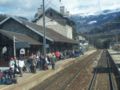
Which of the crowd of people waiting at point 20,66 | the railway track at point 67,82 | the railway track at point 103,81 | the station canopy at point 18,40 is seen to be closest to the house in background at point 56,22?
the station canopy at point 18,40

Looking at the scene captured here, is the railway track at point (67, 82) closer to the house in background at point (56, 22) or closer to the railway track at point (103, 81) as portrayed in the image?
the railway track at point (103, 81)

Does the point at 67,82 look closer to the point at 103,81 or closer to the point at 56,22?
the point at 103,81

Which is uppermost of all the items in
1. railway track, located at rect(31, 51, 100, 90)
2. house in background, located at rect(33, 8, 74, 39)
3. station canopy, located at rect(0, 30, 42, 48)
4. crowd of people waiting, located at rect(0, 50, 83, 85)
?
house in background, located at rect(33, 8, 74, 39)

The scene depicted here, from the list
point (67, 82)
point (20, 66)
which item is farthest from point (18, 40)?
point (67, 82)

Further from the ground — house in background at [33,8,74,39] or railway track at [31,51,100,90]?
house in background at [33,8,74,39]

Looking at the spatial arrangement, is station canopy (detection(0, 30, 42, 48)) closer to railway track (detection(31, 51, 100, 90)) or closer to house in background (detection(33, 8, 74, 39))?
railway track (detection(31, 51, 100, 90))

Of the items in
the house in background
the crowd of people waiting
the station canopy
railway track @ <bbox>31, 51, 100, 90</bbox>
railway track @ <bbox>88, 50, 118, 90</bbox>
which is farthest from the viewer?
the house in background

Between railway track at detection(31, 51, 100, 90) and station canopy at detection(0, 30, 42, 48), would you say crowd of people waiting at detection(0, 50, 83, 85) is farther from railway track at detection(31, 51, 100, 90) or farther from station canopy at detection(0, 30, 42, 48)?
railway track at detection(31, 51, 100, 90)

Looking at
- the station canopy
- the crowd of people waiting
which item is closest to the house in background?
the station canopy

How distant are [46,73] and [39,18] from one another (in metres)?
52.3

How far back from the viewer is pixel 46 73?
35781 millimetres

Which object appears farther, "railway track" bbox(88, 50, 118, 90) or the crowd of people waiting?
"railway track" bbox(88, 50, 118, 90)

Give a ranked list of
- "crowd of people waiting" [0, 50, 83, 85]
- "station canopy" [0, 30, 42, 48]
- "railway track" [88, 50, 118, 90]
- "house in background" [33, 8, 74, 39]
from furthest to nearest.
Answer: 1. "house in background" [33, 8, 74, 39]
2. "station canopy" [0, 30, 42, 48]
3. "railway track" [88, 50, 118, 90]
4. "crowd of people waiting" [0, 50, 83, 85]

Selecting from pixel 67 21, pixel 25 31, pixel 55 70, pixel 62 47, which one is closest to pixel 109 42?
pixel 67 21
